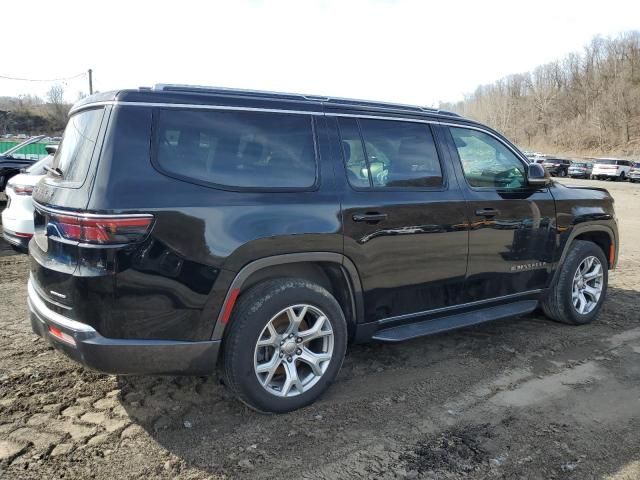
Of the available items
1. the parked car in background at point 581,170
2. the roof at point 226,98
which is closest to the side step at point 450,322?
the roof at point 226,98

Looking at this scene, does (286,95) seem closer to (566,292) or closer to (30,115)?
(566,292)

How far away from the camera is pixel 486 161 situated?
4.45m

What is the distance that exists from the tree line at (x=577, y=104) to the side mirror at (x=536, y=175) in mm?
71019

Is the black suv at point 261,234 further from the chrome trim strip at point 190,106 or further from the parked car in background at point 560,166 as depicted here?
the parked car in background at point 560,166

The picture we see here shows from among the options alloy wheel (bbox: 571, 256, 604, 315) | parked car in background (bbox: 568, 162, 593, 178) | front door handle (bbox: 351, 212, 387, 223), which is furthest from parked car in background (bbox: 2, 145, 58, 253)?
parked car in background (bbox: 568, 162, 593, 178)

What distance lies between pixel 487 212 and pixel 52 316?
3152 mm

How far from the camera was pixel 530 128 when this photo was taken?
96.2 m

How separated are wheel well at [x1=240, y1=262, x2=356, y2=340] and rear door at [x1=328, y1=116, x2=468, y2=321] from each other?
11 centimetres

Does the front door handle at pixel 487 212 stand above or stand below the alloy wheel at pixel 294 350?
above

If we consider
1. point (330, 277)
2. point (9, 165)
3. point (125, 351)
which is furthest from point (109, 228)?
point (9, 165)

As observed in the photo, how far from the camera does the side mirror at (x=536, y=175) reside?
14.9 ft

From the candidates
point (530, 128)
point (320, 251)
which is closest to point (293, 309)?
point (320, 251)

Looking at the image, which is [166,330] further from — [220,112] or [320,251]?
[220,112]

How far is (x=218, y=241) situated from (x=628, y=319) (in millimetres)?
4568
